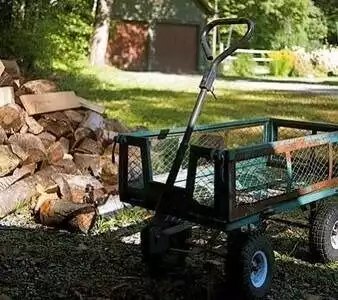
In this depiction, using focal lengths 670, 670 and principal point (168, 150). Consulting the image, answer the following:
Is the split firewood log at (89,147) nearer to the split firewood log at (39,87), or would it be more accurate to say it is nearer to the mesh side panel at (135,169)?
the split firewood log at (39,87)

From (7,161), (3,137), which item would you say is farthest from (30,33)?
(7,161)

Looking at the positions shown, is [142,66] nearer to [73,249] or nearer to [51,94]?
[51,94]

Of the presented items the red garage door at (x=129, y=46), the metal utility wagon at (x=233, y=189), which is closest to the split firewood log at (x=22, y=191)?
the metal utility wagon at (x=233, y=189)

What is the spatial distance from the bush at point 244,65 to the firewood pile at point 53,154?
76.4 feet

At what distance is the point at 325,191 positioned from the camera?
189 inches

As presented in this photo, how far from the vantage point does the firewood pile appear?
18.6 feet

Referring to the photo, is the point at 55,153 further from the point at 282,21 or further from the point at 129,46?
the point at 282,21

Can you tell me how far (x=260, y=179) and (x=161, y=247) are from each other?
1.52m

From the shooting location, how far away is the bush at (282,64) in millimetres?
31062

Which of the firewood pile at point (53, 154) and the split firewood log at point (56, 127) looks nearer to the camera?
the firewood pile at point (53, 154)

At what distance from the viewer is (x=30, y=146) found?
21.5ft

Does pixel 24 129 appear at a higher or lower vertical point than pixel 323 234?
higher

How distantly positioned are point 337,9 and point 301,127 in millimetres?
47291

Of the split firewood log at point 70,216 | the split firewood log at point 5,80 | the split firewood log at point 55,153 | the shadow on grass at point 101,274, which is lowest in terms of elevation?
the shadow on grass at point 101,274
